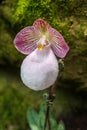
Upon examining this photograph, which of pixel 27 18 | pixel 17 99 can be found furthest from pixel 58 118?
pixel 27 18

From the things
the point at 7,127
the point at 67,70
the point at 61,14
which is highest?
the point at 61,14

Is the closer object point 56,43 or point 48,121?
point 56,43

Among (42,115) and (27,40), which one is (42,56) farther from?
(42,115)

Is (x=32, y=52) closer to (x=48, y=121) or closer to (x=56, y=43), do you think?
(x=56, y=43)

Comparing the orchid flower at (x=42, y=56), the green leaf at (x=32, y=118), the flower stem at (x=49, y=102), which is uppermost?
the orchid flower at (x=42, y=56)

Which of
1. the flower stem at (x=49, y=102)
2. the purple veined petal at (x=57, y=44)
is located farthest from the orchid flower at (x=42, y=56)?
the flower stem at (x=49, y=102)

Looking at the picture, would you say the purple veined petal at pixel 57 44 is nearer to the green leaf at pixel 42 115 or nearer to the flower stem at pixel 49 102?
the flower stem at pixel 49 102
